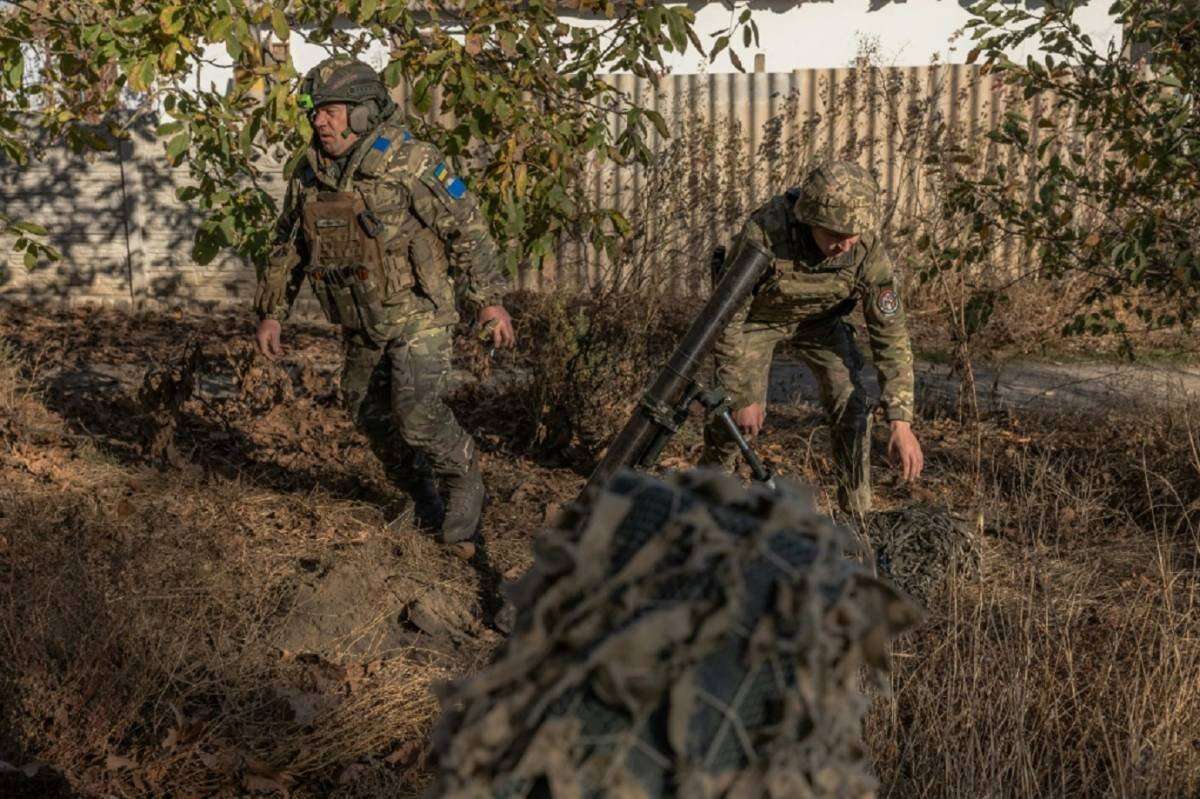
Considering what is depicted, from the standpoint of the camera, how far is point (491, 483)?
6312 millimetres

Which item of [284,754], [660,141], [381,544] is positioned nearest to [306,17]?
[381,544]

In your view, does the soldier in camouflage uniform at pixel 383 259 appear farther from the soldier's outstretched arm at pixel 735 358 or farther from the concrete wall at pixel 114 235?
the concrete wall at pixel 114 235

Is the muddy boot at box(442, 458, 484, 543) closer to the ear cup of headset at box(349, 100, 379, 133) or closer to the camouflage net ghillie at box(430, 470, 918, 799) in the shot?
the ear cup of headset at box(349, 100, 379, 133)

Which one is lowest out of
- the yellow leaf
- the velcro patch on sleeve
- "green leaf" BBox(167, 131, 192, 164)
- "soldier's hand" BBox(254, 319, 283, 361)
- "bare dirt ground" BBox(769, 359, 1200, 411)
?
"bare dirt ground" BBox(769, 359, 1200, 411)

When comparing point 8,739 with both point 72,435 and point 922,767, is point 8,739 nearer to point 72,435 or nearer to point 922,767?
point 922,767

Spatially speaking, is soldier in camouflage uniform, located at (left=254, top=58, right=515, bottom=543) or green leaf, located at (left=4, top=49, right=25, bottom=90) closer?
soldier in camouflage uniform, located at (left=254, top=58, right=515, bottom=543)

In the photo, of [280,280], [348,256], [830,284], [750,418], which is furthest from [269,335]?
[830,284]

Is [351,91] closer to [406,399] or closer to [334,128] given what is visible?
[334,128]

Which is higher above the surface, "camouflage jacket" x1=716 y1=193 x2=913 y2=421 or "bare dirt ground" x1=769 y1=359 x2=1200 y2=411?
"camouflage jacket" x1=716 y1=193 x2=913 y2=421

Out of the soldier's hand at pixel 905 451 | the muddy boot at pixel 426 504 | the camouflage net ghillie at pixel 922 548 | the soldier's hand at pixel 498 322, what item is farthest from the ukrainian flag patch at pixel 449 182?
the camouflage net ghillie at pixel 922 548

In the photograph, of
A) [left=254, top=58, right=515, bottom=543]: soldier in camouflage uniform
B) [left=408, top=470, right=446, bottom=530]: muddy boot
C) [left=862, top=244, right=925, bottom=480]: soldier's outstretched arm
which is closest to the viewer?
[left=862, top=244, right=925, bottom=480]: soldier's outstretched arm

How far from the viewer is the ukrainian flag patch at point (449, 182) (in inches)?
201

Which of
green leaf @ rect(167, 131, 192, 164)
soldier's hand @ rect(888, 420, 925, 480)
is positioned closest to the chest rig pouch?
green leaf @ rect(167, 131, 192, 164)

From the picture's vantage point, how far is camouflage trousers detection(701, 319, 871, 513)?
200 inches
